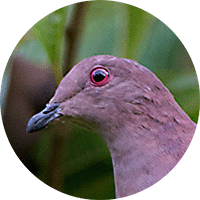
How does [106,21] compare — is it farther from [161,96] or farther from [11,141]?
[11,141]

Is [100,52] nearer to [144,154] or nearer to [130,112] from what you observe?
[130,112]

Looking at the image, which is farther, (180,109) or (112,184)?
(112,184)

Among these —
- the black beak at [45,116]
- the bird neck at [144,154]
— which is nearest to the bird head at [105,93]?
the black beak at [45,116]

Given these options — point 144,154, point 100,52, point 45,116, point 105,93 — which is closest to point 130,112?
point 105,93

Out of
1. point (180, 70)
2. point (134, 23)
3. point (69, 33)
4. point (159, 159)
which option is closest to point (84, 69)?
point (69, 33)

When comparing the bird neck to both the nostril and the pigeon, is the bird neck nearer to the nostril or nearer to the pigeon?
the pigeon
